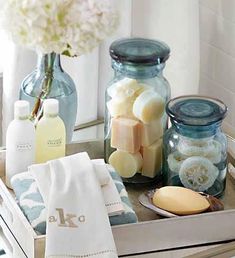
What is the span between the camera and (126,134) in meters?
1.50

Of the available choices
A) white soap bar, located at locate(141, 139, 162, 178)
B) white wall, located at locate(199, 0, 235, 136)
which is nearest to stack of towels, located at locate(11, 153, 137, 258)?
white soap bar, located at locate(141, 139, 162, 178)

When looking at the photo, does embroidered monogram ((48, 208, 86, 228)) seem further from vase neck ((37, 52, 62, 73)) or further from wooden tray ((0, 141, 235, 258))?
vase neck ((37, 52, 62, 73))

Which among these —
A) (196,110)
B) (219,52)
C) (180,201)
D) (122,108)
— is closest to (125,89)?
(122,108)

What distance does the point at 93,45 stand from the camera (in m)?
1.46

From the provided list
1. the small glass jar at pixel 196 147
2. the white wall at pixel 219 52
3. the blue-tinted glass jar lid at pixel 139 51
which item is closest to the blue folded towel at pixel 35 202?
the small glass jar at pixel 196 147

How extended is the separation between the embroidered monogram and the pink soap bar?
23 cm

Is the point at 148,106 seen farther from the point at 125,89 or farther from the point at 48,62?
the point at 48,62

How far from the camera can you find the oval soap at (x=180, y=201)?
1.41 m

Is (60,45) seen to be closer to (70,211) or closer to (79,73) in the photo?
(70,211)

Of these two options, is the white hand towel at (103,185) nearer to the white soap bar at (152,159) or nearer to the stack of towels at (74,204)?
the stack of towels at (74,204)

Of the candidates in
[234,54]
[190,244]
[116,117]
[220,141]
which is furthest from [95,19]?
[234,54]

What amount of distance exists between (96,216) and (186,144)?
247mm

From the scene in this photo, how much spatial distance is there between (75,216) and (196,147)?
28cm

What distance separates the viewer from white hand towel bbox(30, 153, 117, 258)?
131 cm
